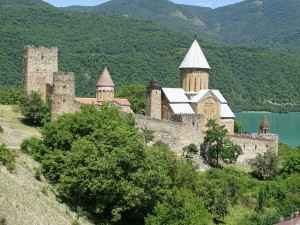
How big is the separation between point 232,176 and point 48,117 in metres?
7.87

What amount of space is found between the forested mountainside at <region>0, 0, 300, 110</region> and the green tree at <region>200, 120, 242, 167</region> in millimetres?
53770

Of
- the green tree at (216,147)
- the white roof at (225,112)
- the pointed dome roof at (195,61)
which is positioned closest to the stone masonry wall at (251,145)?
the green tree at (216,147)

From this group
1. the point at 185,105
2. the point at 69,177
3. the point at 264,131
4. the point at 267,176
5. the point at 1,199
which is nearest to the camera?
the point at 1,199

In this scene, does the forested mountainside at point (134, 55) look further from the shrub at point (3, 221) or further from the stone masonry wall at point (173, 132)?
the shrub at point (3, 221)

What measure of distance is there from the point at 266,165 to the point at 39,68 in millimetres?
10880

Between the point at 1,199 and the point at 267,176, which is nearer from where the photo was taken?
the point at 1,199

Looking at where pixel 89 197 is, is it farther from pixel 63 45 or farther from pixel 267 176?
pixel 63 45

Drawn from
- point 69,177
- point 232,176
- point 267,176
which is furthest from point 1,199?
point 267,176

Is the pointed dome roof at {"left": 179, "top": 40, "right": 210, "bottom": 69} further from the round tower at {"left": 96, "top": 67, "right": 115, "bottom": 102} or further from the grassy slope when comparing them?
the grassy slope

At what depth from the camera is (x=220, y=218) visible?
2402 cm

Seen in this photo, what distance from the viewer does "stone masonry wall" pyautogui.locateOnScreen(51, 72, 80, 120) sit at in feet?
85.4

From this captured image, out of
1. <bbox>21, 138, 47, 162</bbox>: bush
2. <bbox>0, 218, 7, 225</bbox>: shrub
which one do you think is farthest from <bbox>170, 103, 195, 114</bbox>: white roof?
<bbox>0, 218, 7, 225</bbox>: shrub

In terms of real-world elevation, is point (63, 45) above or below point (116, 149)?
above

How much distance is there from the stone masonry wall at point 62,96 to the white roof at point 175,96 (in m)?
6.52
